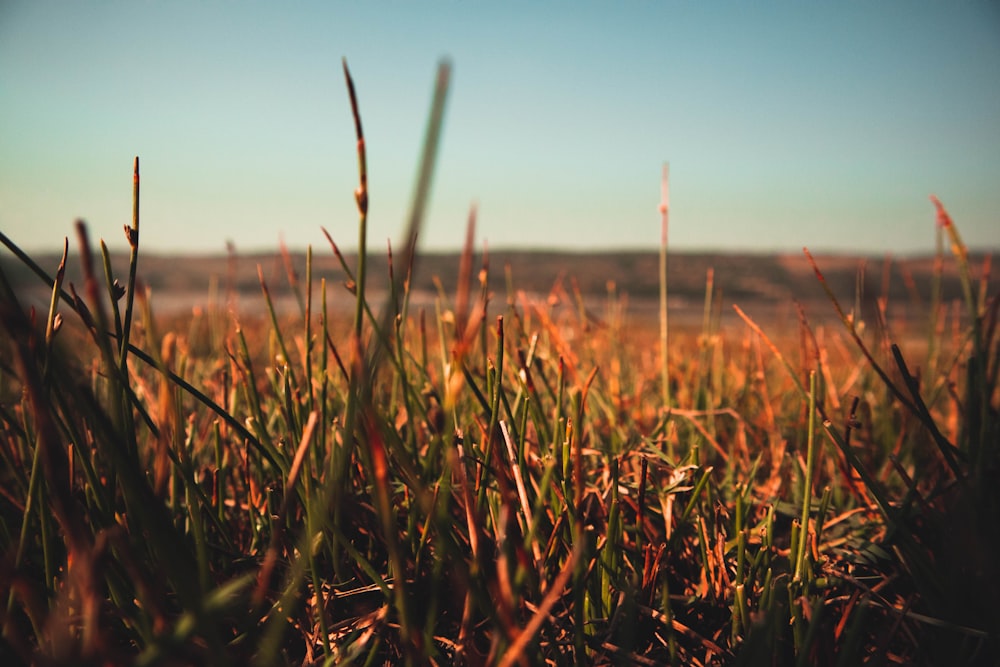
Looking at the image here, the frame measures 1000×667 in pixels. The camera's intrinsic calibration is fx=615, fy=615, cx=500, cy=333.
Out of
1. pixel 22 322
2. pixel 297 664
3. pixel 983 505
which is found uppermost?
pixel 22 322

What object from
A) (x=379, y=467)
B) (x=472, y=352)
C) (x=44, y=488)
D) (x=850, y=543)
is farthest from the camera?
(x=472, y=352)

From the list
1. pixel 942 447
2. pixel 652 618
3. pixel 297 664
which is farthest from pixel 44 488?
pixel 942 447

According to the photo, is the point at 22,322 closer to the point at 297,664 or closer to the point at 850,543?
the point at 297,664

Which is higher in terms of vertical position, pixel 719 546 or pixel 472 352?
pixel 472 352

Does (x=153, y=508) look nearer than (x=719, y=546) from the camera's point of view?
Yes

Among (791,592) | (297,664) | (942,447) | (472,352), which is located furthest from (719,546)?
(472,352)

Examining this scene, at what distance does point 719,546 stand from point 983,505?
7.1 inches

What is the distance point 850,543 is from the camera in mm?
560

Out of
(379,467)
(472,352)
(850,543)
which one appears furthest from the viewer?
(472,352)

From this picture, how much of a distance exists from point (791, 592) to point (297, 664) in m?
0.36

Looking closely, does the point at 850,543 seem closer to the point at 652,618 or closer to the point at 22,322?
the point at 652,618

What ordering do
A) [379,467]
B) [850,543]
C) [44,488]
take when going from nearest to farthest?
[379,467]
[44,488]
[850,543]

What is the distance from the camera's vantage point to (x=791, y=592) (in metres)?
0.43

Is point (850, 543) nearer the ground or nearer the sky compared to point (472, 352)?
nearer the ground
